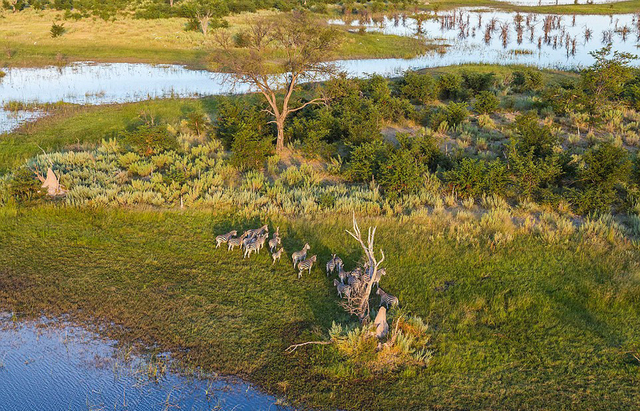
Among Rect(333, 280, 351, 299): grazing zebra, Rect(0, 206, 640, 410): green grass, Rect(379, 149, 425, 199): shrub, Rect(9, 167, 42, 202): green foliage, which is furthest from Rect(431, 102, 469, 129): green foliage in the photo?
Rect(9, 167, 42, 202): green foliage

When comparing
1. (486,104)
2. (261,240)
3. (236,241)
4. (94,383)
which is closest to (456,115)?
(486,104)

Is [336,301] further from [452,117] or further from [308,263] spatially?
[452,117]

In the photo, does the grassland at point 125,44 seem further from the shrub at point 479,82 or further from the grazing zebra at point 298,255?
the grazing zebra at point 298,255

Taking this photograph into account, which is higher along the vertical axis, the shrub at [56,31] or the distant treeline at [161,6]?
the distant treeline at [161,6]

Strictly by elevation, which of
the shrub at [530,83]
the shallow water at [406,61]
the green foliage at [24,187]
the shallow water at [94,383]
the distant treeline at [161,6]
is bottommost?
the shallow water at [94,383]

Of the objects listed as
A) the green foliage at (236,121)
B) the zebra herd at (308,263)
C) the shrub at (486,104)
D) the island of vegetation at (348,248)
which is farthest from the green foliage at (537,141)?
the green foliage at (236,121)

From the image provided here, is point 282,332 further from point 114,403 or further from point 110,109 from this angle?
point 110,109

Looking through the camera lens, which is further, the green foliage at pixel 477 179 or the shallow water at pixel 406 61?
the shallow water at pixel 406 61
